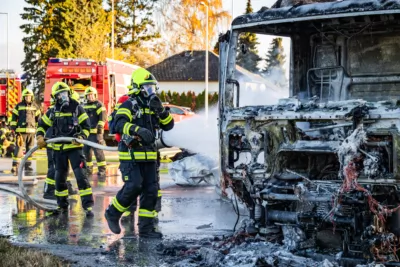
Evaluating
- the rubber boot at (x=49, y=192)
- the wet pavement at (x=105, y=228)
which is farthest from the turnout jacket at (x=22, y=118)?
the rubber boot at (x=49, y=192)

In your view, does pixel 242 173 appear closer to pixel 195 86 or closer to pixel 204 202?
pixel 204 202

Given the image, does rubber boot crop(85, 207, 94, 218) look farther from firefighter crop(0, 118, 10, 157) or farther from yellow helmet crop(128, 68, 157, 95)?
firefighter crop(0, 118, 10, 157)

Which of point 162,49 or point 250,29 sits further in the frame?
point 162,49

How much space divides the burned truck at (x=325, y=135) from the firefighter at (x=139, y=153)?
0.93 m

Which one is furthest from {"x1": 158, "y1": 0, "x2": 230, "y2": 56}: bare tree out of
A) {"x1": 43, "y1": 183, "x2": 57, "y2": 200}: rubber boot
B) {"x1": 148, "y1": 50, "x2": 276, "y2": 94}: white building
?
{"x1": 43, "y1": 183, "x2": 57, "y2": 200}: rubber boot

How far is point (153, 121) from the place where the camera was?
25.4ft

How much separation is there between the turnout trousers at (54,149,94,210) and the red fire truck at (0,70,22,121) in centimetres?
1384

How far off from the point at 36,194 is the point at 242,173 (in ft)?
18.3

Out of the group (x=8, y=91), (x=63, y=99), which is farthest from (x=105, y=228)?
(x=8, y=91)

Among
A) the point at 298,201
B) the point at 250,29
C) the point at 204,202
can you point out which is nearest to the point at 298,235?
the point at 298,201

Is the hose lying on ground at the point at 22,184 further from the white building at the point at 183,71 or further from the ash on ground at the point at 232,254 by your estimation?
the white building at the point at 183,71

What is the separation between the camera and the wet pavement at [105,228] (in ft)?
Result: 21.9

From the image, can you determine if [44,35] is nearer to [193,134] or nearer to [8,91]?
[8,91]

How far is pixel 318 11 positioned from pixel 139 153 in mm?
2435
